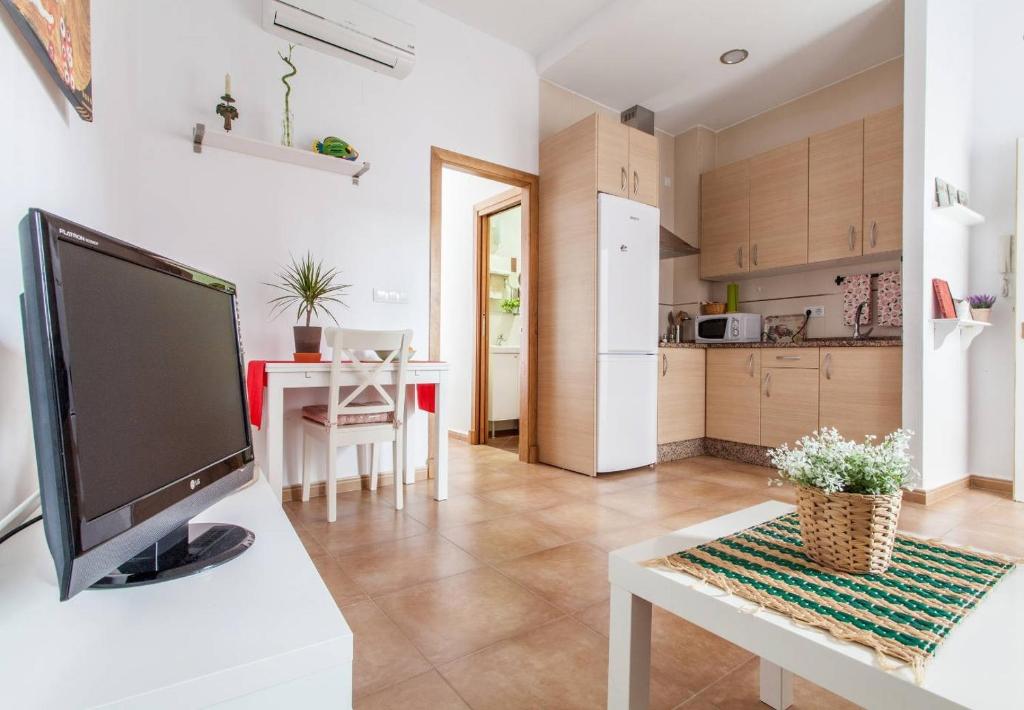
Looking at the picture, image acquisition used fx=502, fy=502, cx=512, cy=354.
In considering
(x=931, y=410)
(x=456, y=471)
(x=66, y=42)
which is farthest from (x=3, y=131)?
(x=931, y=410)

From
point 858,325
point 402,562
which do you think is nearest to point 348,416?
point 402,562

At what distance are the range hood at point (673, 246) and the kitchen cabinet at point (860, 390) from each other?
1.43 metres

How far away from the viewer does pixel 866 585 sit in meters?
0.81

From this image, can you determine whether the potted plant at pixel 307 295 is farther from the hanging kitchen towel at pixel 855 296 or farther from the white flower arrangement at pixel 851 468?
the hanging kitchen towel at pixel 855 296

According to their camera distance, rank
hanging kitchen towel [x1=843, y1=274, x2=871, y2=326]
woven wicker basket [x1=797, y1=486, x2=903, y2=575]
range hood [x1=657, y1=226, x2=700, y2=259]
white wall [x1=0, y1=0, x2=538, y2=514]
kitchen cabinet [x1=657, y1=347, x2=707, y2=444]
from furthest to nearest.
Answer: range hood [x1=657, y1=226, x2=700, y2=259], kitchen cabinet [x1=657, y1=347, x2=707, y2=444], hanging kitchen towel [x1=843, y1=274, x2=871, y2=326], white wall [x1=0, y1=0, x2=538, y2=514], woven wicker basket [x1=797, y1=486, x2=903, y2=575]

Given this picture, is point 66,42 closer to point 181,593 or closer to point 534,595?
point 181,593

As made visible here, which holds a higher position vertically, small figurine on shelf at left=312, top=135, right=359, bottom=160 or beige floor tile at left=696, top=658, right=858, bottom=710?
small figurine on shelf at left=312, top=135, right=359, bottom=160

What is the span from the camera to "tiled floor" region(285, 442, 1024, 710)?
4.07ft

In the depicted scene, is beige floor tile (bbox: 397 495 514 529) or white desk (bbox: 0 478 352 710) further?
beige floor tile (bbox: 397 495 514 529)

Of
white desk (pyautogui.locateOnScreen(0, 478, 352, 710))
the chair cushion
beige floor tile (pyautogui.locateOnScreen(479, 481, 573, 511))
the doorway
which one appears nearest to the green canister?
the doorway

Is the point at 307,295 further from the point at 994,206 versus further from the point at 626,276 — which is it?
the point at 994,206

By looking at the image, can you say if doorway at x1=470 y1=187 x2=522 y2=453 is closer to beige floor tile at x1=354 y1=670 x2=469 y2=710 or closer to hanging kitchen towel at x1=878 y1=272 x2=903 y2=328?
hanging kitchen towel at x1=878 y1=272 x2=903 y2=328

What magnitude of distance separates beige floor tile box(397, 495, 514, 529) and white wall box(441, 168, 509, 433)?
1.98 m

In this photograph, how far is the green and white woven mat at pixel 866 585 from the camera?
2.22ft
